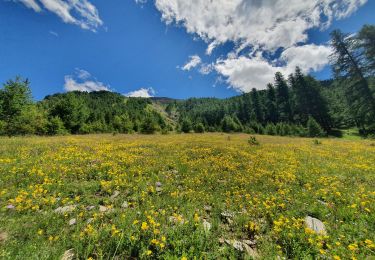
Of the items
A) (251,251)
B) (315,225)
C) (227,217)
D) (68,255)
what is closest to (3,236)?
(68,255)

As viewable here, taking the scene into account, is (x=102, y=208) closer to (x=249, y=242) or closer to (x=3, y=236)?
(x=3, y=236)

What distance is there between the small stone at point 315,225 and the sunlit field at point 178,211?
11 centimetres

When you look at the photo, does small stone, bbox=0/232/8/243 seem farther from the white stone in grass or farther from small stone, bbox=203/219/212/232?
small stone, bbox=203/219/212/232

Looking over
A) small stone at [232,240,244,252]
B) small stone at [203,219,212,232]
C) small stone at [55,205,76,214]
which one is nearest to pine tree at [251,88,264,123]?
small stone at [203,219,212,232]

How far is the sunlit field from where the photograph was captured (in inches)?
141

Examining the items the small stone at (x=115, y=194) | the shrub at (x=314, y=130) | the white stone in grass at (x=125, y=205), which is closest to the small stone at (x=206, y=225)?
the white stone in grass at (x=125, y=205)

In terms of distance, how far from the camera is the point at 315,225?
4535 millimetres

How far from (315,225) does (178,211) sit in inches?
134

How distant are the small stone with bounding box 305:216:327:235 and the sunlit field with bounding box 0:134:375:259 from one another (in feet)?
0.36

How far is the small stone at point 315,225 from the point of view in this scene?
14.0 feet

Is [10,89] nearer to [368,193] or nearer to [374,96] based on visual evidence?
[368,193]

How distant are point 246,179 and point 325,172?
414 centimetres

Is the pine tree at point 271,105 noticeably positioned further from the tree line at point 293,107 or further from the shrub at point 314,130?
the shrub at point 314,130

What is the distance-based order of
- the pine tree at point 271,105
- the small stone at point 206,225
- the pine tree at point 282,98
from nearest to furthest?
the small stone at point 206,225
the pine tree at point 282,98
the pine tree at point 271,105
